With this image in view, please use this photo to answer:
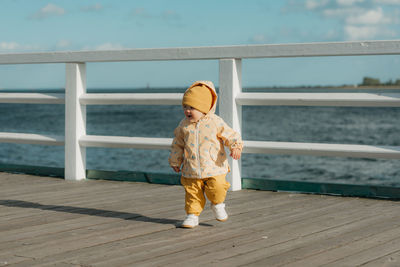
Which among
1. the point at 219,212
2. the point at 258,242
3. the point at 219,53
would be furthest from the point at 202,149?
the point at 219,53

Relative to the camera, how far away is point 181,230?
4102 mm

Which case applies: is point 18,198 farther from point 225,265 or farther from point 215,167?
point 225,265

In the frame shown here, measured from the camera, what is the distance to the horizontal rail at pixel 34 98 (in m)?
6.54

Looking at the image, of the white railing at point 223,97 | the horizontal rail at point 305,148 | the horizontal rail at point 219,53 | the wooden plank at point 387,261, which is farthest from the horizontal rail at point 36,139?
the wooden plank at point 387,261

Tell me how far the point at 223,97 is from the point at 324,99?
91cm

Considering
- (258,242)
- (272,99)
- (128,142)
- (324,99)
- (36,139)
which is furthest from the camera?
(36,139)

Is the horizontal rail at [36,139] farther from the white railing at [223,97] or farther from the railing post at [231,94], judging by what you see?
the railing post at [231,94]

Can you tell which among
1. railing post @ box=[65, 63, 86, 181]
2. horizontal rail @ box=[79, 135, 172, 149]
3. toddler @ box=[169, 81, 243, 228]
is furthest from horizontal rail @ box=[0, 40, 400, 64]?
toddler @ box=[169, 81, 243, 228]

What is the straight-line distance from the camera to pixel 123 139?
20.4ft

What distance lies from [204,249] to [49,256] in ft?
2.74

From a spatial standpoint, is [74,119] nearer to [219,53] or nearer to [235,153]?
[219,53]

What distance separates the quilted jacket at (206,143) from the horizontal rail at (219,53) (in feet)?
4.37

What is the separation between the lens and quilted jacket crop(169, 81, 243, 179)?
4199mm

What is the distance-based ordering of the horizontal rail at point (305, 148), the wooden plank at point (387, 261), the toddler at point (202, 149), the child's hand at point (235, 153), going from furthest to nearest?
the horizontal rail at point (305, 148)
the toddler at point (202, 149)
the child's hand at point (235, 153)
the wooden plank at point (387, 261)
